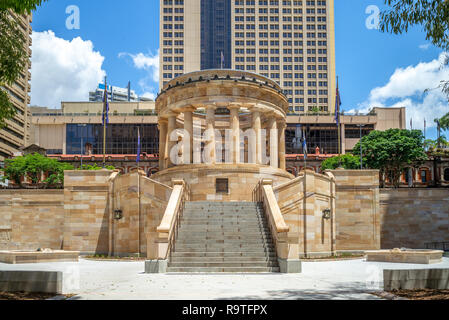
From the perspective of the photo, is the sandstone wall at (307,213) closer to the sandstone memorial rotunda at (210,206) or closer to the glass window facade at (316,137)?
the sandstone memorial rotunda at (210,206)

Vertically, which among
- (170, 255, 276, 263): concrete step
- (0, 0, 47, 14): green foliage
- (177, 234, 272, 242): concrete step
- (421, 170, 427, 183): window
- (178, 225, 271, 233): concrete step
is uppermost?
(0, 0, 47, 14): green foliage

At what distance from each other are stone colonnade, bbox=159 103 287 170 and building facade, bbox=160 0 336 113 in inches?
3772

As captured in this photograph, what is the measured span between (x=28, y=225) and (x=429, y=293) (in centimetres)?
3496

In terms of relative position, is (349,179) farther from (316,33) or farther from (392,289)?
(316,33)

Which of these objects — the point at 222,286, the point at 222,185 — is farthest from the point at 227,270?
the point at 222,185

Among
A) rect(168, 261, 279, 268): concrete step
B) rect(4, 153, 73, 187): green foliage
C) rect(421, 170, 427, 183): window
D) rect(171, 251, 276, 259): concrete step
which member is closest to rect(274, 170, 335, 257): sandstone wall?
rect(171, 251, 276, 259): concrete step

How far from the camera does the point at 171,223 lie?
74.9ft

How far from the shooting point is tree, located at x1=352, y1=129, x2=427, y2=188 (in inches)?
2630

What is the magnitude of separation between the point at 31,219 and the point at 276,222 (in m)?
25.7

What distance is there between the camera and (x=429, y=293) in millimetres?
12711

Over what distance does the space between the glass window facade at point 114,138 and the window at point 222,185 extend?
66952mm

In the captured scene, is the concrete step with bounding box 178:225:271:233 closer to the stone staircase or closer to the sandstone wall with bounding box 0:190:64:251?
the stone staircase
